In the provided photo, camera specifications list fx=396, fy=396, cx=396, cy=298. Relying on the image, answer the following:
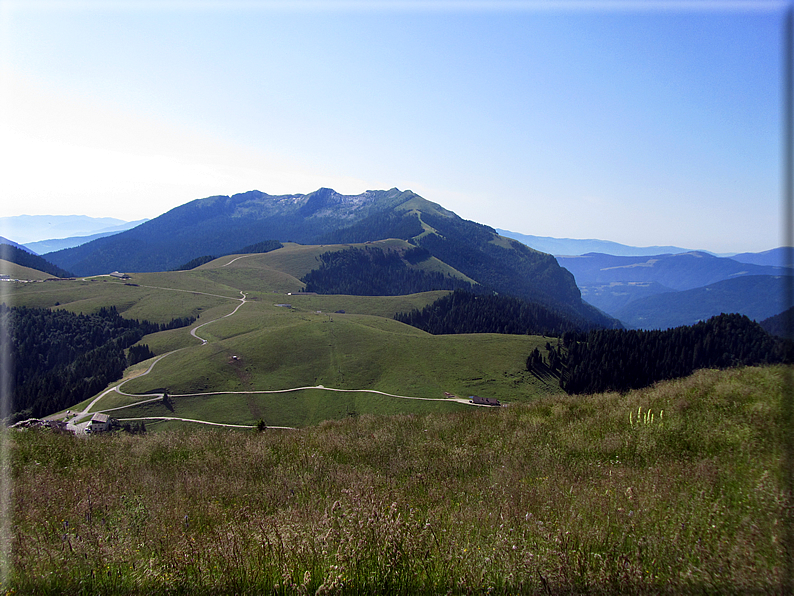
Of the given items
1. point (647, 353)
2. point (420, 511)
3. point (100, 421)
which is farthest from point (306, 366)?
point (647, 353)

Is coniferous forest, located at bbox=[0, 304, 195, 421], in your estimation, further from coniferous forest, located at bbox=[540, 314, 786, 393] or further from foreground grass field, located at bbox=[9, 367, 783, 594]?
coniferous forest, located at bbox=[540, 314, 786, 393]

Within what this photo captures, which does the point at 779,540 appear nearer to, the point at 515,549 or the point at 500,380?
the point at 515,549

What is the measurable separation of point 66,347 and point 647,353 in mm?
185102

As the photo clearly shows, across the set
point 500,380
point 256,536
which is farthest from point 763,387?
point 500,380

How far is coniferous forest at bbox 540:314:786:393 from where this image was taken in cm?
10956

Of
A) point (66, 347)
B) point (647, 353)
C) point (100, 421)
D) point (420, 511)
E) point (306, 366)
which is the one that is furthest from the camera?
point (66, 347)

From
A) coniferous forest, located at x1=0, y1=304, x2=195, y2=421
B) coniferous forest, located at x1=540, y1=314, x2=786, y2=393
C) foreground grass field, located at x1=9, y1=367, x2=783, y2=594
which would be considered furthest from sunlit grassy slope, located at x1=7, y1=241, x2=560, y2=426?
foreground grass field, located at x1=9, y1=367, x2=783, y2=594

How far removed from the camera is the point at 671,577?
12.9 ft

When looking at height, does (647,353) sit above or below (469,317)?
below

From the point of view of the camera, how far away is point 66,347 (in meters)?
131

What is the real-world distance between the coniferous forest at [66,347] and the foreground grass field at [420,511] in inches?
4439

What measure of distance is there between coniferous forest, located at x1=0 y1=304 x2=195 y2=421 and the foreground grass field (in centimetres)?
11274

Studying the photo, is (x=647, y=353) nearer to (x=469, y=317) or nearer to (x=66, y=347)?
(x=469, y=317)

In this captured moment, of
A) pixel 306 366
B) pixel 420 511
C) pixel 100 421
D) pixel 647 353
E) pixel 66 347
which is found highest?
pixel 420 511
